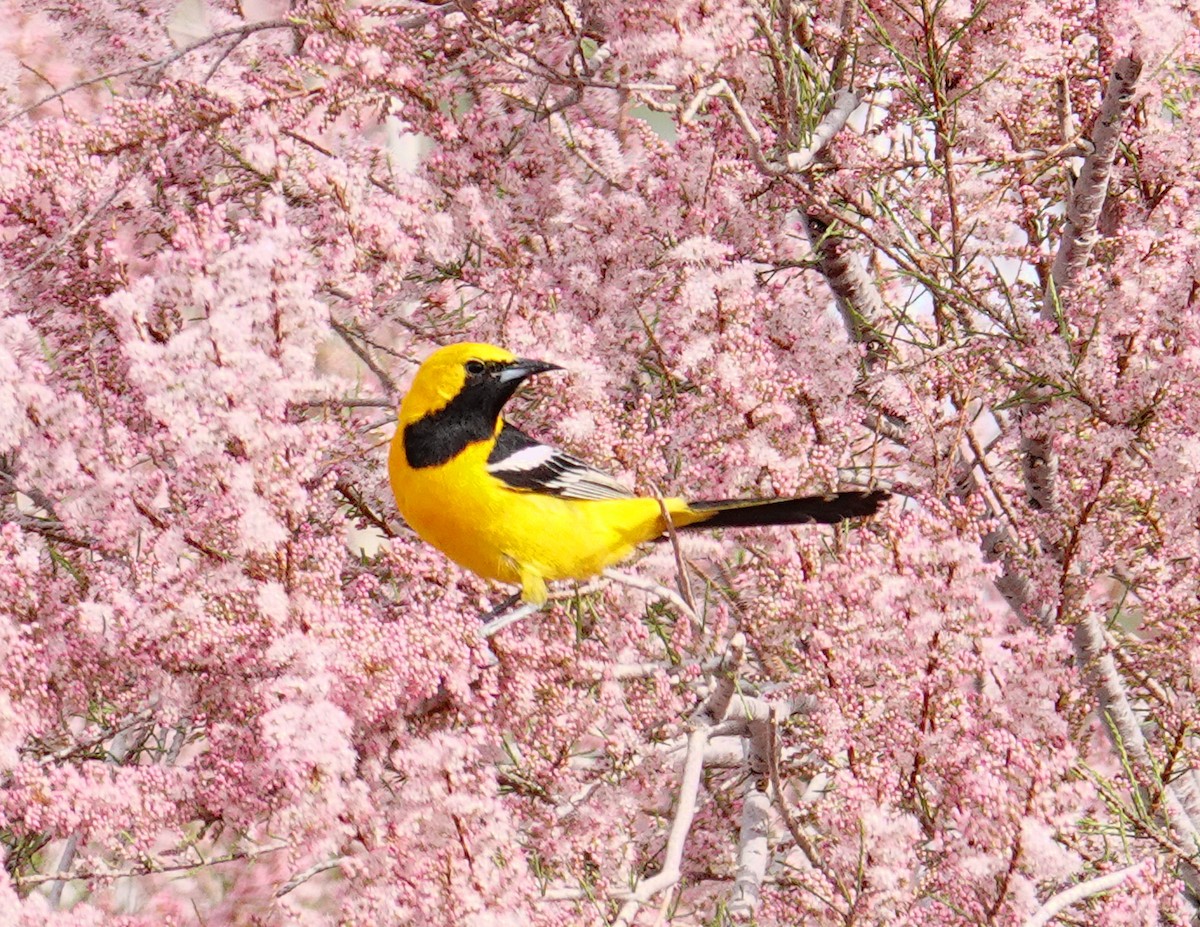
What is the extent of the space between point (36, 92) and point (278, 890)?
10.8 feet

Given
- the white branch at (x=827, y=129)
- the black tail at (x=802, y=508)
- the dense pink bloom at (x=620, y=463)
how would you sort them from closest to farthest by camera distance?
the dense pink bloom at (x=620, y=463) < the black tail at (x=802, y=508) < the white branch at (x=827, y=129)

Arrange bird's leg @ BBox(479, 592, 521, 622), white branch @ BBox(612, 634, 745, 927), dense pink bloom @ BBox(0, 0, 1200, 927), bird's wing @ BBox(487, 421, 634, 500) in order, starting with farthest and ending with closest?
bird's leg @ BBox(479, 592, 521, 622) < bird's wing @ BBox(487, 421, 634, 500) < dense pink bloom @ BBox(0, 0, 1200, 927) < white branch @ BBox(612, 634, 745, 927)

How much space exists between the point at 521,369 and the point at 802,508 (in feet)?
2.38

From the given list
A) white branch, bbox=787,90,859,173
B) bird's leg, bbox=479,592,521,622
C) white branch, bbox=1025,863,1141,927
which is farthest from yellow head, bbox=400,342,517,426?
white branch, bbox=1025,863,1141,927

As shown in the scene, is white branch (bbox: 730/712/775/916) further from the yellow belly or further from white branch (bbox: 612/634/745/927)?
the yellow belly

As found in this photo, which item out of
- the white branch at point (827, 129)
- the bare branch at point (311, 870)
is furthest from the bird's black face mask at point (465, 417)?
the bare branch at point (311, 870)

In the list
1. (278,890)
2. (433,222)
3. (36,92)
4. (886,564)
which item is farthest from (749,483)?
(36,92)

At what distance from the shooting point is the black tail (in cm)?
284

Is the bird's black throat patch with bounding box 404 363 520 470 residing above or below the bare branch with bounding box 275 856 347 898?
above

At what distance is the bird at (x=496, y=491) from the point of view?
10.6ft

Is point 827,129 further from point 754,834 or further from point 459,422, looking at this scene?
point 754,834

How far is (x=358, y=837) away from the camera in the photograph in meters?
2.17

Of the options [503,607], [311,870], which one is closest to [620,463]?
[503,607]

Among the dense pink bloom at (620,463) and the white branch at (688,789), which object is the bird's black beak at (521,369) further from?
the white branch at (688,789)
